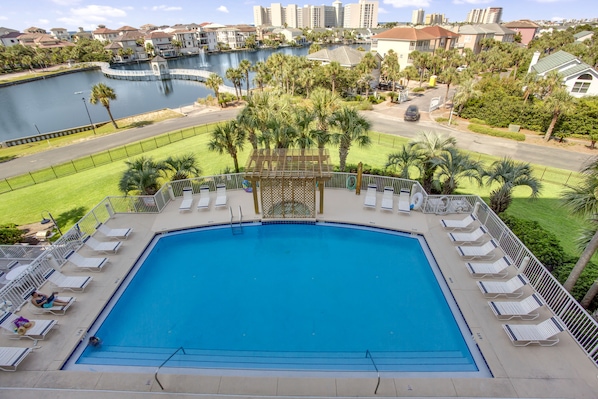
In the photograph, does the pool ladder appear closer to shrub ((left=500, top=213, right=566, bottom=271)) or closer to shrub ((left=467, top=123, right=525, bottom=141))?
shrub ((left=500, top=213, right=566, bottom=271))

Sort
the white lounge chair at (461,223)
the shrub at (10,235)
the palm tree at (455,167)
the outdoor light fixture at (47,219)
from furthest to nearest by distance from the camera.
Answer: the outdoor light fixture at (47,219)
the shrub at (10,235)
the palm tree at (455,167)
the white lounge chair at (461,223)

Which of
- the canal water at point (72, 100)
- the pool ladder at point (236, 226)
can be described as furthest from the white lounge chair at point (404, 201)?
the canal water at point (72, 100)

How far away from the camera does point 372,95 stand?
47.8m

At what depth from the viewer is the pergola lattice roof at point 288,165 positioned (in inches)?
554

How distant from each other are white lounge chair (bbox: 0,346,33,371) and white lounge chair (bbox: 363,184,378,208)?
565 inches

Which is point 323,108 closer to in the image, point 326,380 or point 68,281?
point 326,380

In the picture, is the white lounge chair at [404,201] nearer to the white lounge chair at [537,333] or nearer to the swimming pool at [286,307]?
the swimming pool at [286,307]

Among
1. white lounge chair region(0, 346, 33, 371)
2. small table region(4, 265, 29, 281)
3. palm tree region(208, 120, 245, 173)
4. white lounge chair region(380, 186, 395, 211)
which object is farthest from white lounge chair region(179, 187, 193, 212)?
white lounge chair region(380, 186, 395, 211)

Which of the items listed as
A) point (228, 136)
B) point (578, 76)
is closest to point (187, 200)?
point (228, 136)

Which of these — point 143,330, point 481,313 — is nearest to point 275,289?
point 143,330

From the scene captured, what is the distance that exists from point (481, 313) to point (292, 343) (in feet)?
21.6

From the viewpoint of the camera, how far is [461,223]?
13.9 metres

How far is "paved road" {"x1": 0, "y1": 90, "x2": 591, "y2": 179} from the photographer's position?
26.0 metres

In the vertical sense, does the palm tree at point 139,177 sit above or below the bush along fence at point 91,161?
above
